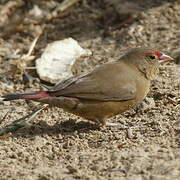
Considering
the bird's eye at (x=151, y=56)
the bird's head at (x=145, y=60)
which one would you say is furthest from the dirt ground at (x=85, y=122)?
the bird's eye at (x=151, y=56)

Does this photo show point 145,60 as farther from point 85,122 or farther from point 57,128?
point 57,128

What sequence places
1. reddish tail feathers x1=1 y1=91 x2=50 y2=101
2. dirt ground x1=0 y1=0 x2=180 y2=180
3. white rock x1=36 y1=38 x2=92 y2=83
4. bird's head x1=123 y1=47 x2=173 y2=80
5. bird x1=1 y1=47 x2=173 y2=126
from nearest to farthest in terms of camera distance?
1. dirt ground x1=0 y1=0 x2=180 y2=180
2. reddish tail feathers x1=1 y1=91 x2=50 y2=101
3. bird x1=1 y1=47 x2=173 y2=126
4. bird's head x1=123 y1=47 x2=173 y2=80
5. white rock x1=36 y1=38 x2=92 y2=83

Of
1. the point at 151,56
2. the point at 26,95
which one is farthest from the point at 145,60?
the point at 26,95

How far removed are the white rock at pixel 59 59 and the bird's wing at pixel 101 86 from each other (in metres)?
1.31

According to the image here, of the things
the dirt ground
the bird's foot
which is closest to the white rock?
the dirt ground

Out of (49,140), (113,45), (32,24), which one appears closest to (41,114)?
(49,140)

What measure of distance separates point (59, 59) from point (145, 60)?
5.29 feet

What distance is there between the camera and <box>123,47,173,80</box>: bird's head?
20.1 ft

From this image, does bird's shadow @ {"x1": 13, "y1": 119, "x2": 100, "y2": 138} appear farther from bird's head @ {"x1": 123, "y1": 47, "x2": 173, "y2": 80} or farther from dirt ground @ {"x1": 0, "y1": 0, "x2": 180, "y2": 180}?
bird's head @ {"x1": 123, "y1": 47, "x2": 173, "y2": 80}

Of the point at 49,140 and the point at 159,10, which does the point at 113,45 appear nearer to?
the point at 159,10

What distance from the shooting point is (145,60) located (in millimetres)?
6188

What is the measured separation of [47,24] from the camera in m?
8.70

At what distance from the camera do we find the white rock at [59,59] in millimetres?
7119

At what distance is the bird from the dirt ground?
219 mm
